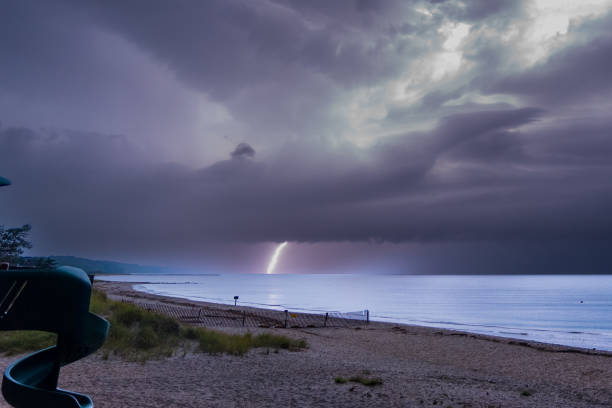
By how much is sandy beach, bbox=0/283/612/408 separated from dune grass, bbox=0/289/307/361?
0.68 metres

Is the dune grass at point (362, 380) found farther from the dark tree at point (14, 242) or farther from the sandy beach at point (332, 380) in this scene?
the dark tree at point (14, 242)

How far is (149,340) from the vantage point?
54.0ft

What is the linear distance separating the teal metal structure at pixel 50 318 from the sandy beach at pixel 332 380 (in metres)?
5.72

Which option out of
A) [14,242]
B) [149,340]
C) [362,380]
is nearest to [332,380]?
[362,380]

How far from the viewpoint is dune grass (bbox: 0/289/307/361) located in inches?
575

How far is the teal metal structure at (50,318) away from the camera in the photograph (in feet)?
12.5

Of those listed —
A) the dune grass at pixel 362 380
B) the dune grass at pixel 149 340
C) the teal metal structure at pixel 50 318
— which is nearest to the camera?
the teal metal structure at pixel 50 318

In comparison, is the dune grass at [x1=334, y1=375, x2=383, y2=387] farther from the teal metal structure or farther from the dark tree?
the dark tree

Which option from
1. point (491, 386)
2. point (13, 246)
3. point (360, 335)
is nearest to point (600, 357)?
point (360, 335)

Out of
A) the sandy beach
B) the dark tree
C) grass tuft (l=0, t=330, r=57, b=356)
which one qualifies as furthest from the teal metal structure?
the dark tree

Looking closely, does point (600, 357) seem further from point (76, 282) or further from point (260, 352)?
point (76, 282)

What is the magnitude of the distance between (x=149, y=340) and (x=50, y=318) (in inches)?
538

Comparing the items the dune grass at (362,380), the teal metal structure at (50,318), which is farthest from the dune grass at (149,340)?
the teal metal structure at (50,318)

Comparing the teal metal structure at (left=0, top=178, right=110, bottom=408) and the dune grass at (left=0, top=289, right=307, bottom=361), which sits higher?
the teal metal structure at (left=0, top=178, right=110, bottom=408)
